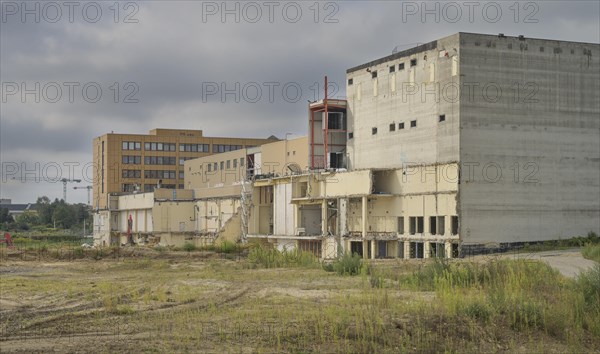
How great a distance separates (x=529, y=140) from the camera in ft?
168

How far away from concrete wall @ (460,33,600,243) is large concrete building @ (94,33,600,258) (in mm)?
69

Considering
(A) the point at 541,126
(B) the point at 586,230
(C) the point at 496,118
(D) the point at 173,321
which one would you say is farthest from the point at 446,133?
(D) the point at 173,321

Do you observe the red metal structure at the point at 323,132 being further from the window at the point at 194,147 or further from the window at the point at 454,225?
the window at the point at 194,147

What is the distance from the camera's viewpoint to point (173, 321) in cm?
1916

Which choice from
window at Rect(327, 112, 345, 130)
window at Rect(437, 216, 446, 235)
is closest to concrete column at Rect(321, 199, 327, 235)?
window at Rect(327, 112, 345, 130)

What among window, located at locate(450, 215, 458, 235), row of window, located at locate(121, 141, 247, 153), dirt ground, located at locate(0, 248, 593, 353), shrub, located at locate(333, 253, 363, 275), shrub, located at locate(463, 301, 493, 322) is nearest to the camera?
dirt ground, located at locate(0, 248, 593, 353)

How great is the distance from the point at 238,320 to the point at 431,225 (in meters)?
33.7

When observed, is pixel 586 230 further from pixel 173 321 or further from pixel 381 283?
pixel 173 321

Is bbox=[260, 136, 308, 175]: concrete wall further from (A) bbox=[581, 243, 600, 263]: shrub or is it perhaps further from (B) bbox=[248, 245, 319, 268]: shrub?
(A) bbox=[581, 243, 600, 263]: shrub

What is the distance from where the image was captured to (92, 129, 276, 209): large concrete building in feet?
409

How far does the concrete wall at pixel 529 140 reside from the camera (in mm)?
49906

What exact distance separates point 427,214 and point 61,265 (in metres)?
23.4

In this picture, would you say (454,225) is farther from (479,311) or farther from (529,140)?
(479,311)

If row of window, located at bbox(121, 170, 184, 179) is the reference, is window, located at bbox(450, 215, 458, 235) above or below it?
below
